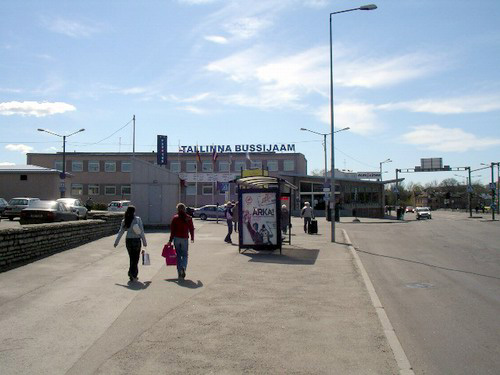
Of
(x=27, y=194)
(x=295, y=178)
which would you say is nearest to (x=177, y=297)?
(x=27, y=194)

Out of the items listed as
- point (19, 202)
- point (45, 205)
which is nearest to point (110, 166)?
point (19, 202)

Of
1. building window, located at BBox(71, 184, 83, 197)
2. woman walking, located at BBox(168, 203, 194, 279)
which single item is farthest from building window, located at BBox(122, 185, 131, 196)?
woman walking, located at BBox(168, 203, 194, 279)

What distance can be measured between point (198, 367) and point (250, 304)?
10.4 feet

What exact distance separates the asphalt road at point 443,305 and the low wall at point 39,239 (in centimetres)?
794

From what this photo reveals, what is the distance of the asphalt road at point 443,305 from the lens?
229 inches

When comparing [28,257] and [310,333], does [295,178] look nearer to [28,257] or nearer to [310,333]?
[28,257]

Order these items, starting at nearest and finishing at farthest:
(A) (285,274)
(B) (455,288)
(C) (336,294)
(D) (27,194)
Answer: (C) (336,294) < (B) (455,288) < (A) (285,274) < (D) (27,194)

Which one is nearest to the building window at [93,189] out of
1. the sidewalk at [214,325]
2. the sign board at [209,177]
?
the sign board at [209,177]

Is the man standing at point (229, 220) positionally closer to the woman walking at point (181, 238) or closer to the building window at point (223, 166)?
the woman walking at point (181, 238)

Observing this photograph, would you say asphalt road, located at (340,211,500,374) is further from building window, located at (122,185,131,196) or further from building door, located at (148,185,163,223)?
building window, located at (122,185,131,196)

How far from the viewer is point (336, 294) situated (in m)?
9.59

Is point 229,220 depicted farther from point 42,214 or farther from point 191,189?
point 191,189

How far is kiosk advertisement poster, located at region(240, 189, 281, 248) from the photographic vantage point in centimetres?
1617

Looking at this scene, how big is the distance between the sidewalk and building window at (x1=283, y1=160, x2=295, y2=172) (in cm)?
6738
